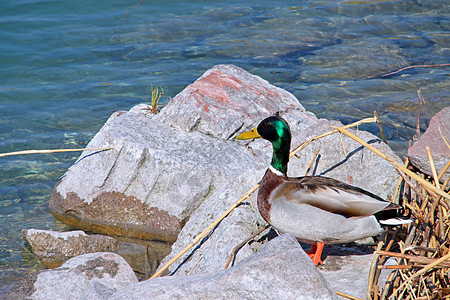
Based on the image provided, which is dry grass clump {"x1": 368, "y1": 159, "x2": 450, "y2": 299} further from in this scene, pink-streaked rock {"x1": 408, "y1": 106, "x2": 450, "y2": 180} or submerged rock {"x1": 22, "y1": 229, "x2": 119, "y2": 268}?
submerged rock {"x1": 22, "y1": 229, "x2": 119, "y2": 268}

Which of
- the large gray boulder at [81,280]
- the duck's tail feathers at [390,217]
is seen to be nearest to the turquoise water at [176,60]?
the large gray boulder at [81,280]

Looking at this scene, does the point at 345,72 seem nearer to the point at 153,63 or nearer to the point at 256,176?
the point at 153,63

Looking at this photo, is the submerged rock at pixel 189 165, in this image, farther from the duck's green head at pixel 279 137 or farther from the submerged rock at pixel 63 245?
the duck's green head at pixel 279 137

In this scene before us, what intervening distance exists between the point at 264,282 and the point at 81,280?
1822 millimetres

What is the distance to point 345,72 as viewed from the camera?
8.93m

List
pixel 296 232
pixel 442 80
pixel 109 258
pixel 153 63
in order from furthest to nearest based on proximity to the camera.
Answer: pixel 153 63
pixel 442 80
pixel 109 258
pixel 296 232

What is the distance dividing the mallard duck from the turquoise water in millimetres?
2824

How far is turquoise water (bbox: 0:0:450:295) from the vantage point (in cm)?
700

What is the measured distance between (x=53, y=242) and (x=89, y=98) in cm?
429

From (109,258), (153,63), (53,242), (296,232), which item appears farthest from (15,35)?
(296,232)

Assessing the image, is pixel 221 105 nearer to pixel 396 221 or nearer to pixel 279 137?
pixel 279 137

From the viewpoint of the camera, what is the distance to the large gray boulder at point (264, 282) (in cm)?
229

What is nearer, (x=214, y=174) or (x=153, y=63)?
(x=214, y=174)

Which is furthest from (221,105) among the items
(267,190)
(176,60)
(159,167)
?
(176,60)
